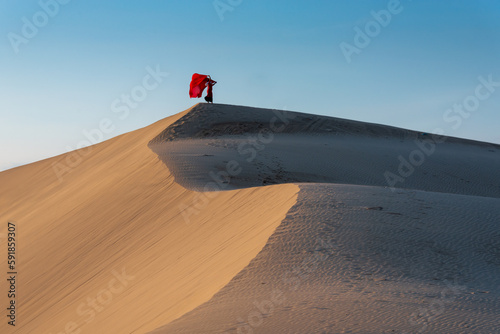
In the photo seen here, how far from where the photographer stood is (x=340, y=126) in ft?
72.1

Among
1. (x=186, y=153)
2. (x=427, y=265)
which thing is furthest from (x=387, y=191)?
(x=186, y=153)

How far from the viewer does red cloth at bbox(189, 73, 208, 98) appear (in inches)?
762

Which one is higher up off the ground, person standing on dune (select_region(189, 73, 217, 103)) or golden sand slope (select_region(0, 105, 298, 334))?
person standing on dune (select_region(189, 73, 217, 103))

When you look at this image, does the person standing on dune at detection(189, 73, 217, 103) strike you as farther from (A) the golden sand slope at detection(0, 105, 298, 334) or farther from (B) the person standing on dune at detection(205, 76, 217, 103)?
(A) the golden sand slope at detection(0, 105, 298, 334)

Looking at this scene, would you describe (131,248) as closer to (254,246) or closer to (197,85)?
(254,246)

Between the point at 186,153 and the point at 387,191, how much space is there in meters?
6.07

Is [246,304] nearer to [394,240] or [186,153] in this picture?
[394,240]

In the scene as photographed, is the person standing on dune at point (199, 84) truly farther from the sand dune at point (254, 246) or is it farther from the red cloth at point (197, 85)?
the sand dune at point (254, 246)

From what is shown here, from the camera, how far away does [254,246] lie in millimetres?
6090

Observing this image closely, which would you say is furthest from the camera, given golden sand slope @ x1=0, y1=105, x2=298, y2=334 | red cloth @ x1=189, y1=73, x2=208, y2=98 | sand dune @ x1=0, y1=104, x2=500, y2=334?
red cloth @ x1=189, y1=73, x2=208, y2=98

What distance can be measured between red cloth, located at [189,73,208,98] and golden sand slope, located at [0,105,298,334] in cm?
631

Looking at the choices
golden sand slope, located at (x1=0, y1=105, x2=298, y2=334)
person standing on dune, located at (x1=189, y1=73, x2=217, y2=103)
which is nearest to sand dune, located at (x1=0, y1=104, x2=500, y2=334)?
golden sand slope, located at (x1=0, y1=105, x2=298, y2=334)

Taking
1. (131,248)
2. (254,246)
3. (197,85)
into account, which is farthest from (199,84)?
(254,246)

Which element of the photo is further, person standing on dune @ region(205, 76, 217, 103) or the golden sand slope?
person standing on dune @ region(205, 76, 217, 103)
